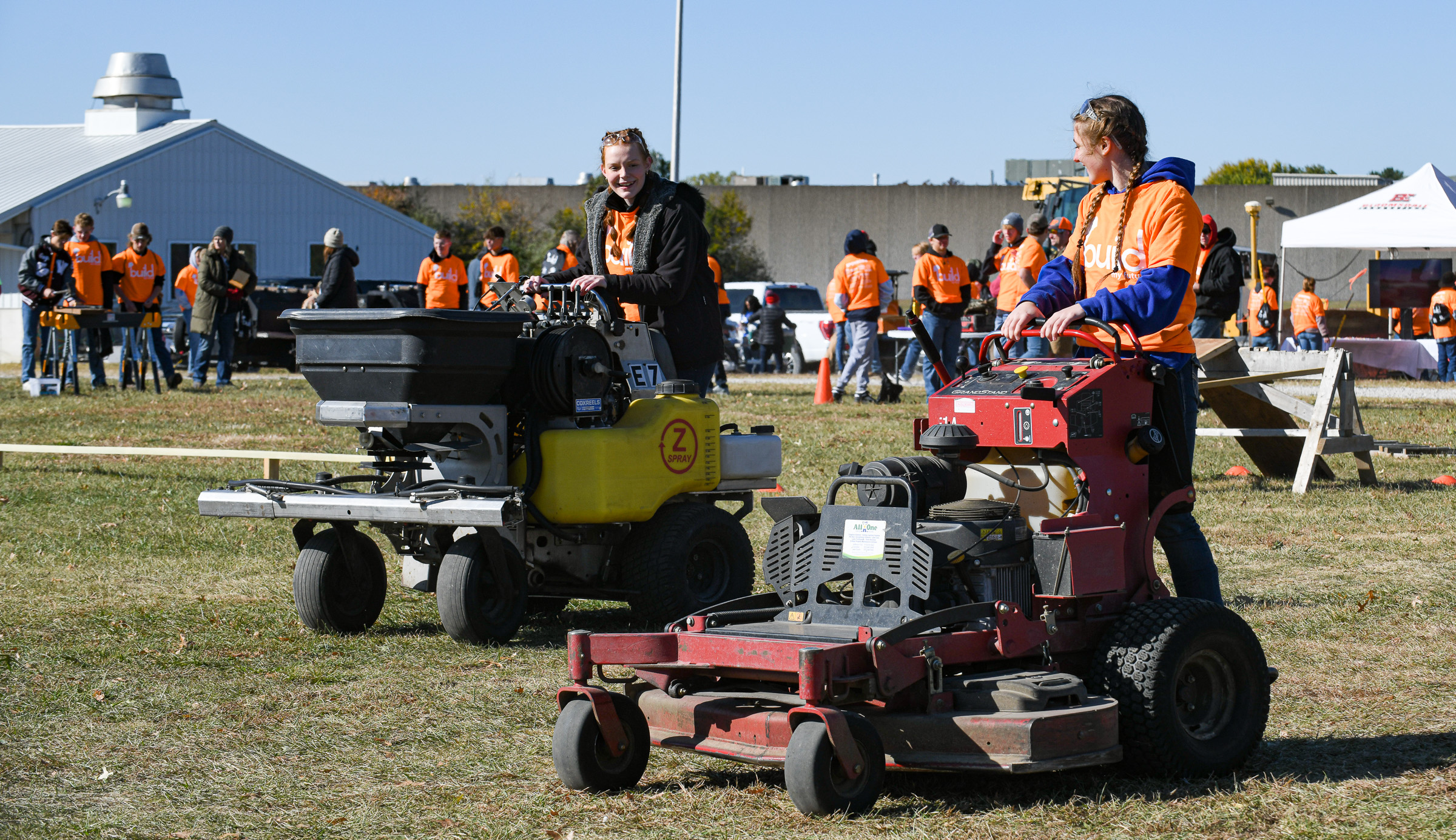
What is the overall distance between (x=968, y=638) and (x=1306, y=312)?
72.1ft

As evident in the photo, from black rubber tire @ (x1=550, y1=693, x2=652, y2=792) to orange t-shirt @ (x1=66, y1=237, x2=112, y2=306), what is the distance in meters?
15.7

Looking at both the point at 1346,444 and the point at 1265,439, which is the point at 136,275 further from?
the point at 1346,444

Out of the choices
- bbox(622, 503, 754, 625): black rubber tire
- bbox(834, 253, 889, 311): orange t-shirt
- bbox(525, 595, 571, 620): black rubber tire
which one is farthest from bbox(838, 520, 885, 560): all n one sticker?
bbox(834, 253, 889, 311): orange t-shirt

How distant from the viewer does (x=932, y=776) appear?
407 centimetres

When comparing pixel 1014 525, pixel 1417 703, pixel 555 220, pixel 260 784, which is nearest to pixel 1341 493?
pixel 1417 703

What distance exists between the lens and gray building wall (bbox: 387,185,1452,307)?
46844 mm

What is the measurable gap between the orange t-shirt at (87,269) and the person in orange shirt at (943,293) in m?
9.44

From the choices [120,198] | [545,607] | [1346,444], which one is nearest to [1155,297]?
[545,607]

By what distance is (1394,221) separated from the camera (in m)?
23.2

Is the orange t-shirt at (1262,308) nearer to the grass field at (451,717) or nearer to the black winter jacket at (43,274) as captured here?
the grass field at (451,717)

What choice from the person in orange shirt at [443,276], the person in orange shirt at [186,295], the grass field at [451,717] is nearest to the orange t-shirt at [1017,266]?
the grass field at [451,717]

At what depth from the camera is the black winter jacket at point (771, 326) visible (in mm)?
26188

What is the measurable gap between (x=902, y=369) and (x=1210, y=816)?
15.8 m

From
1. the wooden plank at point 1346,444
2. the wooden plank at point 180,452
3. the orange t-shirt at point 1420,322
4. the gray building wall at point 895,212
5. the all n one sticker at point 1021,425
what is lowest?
the wooden plank at point 180,452
